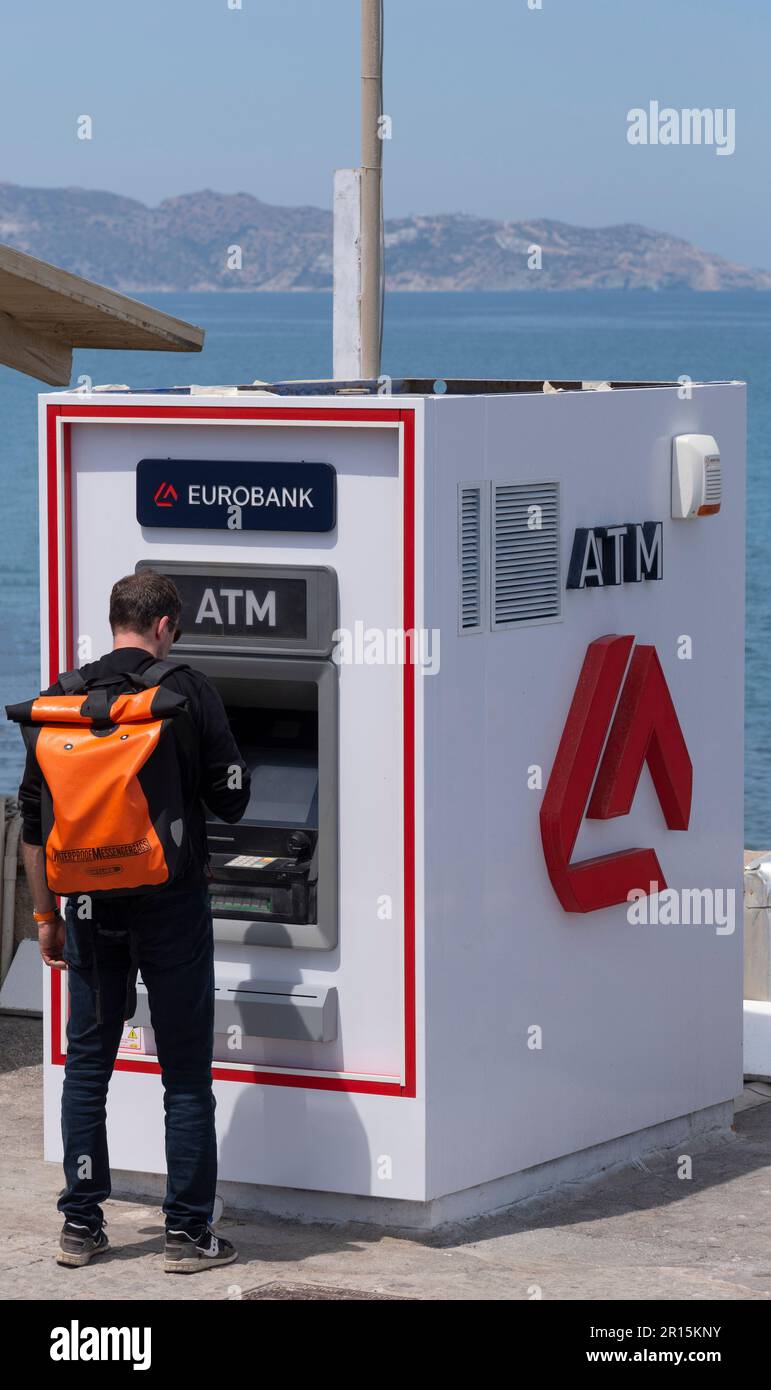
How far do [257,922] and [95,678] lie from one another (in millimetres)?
991

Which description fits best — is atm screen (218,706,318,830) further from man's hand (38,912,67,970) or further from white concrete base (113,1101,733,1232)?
white concrete base (113,1101,733,1232)

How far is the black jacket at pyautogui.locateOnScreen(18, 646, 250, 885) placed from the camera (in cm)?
532

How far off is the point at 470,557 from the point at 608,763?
0.93m

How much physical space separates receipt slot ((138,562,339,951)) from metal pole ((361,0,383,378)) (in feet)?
15.0

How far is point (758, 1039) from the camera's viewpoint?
7.92 meters

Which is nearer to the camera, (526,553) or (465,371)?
(526,553)

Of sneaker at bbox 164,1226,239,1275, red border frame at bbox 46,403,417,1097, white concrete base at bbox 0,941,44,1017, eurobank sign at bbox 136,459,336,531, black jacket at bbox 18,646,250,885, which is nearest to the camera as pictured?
black jacket at bbox 18,646,250,885

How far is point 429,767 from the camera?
18.9 feet

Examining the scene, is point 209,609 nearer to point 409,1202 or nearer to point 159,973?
point 159,973

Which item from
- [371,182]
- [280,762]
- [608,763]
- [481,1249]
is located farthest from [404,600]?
[371,182]

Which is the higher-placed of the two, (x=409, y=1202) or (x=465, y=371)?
(x=465, y=371)

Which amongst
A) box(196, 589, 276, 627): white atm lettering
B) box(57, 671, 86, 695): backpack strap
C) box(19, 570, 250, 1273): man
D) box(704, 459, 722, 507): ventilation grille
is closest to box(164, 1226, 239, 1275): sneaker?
box(19, 570, 250, 1273): man

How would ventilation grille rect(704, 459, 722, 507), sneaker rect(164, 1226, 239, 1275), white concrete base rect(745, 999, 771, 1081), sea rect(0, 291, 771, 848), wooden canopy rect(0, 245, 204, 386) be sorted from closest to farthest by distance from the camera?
sneaker rect(164, 1226, 239, 1275) < ventilation grille rect(704, 459, 722, 507) < wooden canopy rect(0, 245, 204, 386) < white concrete base rect(745, 999, 771, 1081) < sea rect(0, 291, 771, 848)

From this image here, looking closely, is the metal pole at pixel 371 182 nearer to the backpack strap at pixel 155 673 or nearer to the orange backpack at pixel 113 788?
the backpack strap at pixel 155 673
